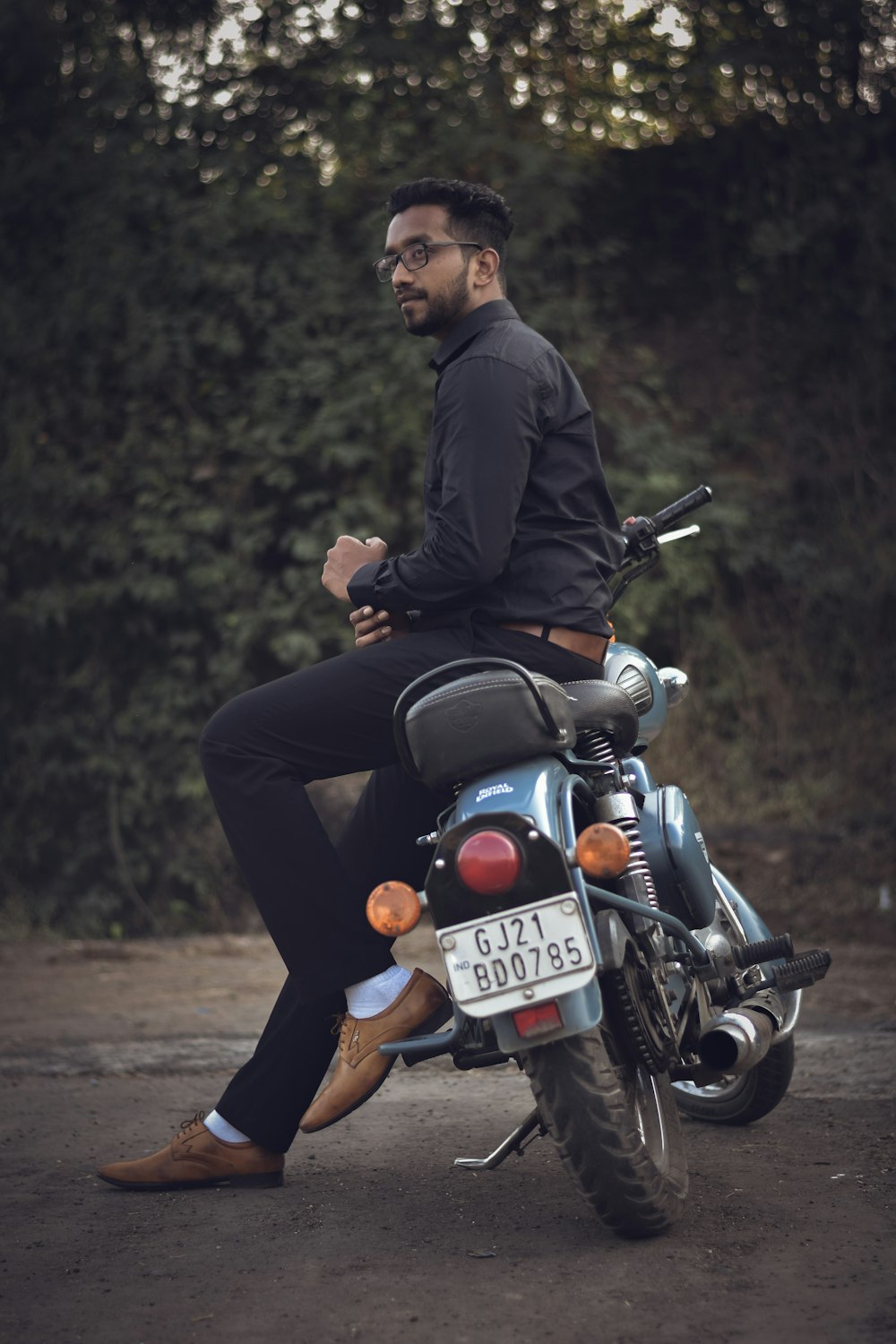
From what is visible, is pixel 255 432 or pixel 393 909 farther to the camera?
pixel 255 432

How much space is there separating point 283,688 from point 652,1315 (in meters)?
1.42

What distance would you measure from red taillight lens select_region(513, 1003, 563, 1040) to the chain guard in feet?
0.78

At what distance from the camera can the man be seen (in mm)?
3002

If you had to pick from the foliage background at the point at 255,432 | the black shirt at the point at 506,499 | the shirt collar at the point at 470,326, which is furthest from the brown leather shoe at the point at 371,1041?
the foliage background at the point at 255,432

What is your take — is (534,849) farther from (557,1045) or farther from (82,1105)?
(82,1105)

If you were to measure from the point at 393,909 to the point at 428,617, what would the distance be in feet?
2.53

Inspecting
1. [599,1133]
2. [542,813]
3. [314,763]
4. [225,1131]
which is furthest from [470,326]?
[225,1131]

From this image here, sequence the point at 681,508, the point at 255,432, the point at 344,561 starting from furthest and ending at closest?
the point at 255,432
the point at 681,508
the point at 344,561

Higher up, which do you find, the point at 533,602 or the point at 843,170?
the point at 533,602

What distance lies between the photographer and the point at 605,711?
3021 millimetres

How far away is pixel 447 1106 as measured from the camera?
4.07m

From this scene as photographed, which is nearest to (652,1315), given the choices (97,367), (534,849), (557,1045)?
(557,1045)

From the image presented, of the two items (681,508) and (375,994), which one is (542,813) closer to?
(375,994)

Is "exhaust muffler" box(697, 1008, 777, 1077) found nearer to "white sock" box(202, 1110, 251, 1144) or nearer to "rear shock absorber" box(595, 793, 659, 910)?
"rear shock absorber" box(595, 793, 659, 910)
